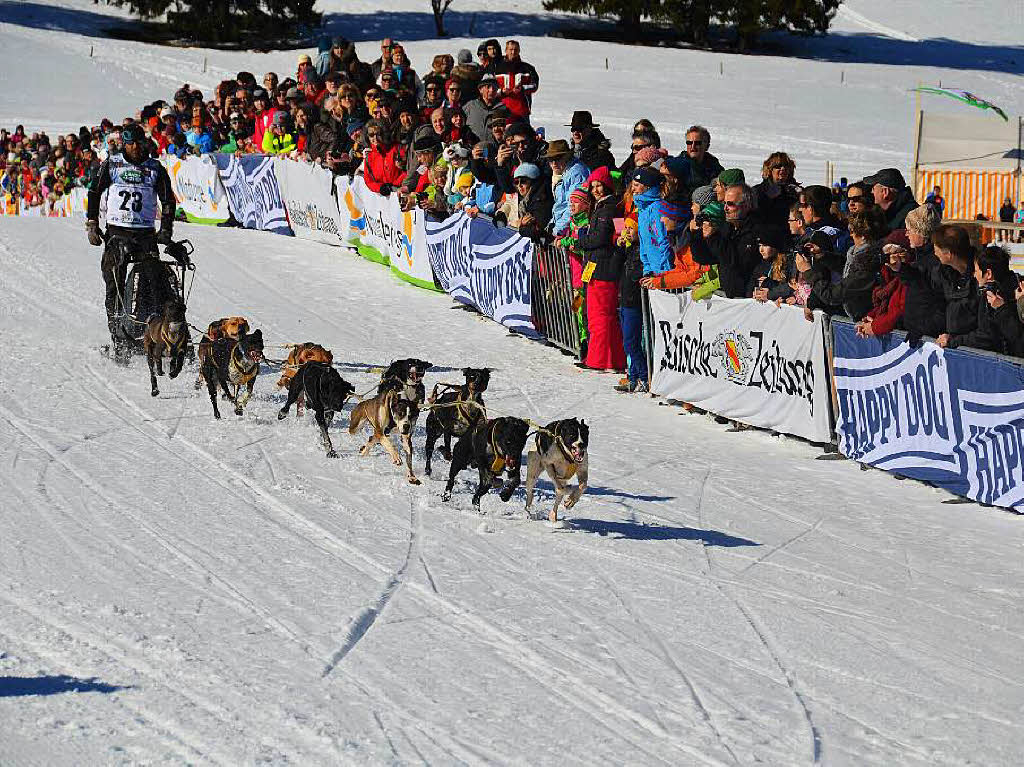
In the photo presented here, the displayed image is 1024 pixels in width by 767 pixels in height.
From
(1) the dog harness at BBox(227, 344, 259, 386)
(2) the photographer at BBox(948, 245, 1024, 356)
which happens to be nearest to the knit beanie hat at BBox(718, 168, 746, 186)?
(2) the photographer at BBox(948, 245, 1024, 356)

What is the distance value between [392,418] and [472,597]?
2.23m

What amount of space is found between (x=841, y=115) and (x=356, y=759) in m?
40.5

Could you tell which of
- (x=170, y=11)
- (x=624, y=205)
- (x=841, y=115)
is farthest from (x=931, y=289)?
(x=170, y=11)

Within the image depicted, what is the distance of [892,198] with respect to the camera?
10.5m

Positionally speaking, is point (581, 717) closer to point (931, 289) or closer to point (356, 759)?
point (356, 759)

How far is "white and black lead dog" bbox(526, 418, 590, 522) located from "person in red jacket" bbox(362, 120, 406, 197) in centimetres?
1082

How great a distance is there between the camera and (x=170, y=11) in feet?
212

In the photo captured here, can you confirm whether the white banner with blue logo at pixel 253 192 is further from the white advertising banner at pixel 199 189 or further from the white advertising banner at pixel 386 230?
the white advertising banner at pixel 386 230

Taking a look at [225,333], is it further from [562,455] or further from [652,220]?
[562,455]

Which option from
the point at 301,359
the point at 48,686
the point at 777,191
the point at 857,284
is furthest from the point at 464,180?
the point at 48,686

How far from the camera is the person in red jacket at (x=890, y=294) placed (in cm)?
932

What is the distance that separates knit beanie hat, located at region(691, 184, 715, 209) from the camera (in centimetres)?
1138

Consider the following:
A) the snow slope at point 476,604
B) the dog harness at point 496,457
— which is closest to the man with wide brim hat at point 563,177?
the snow slope at point 476,604

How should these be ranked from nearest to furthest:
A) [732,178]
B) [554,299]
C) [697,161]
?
[732,178]
[697,161]
[554,299]
